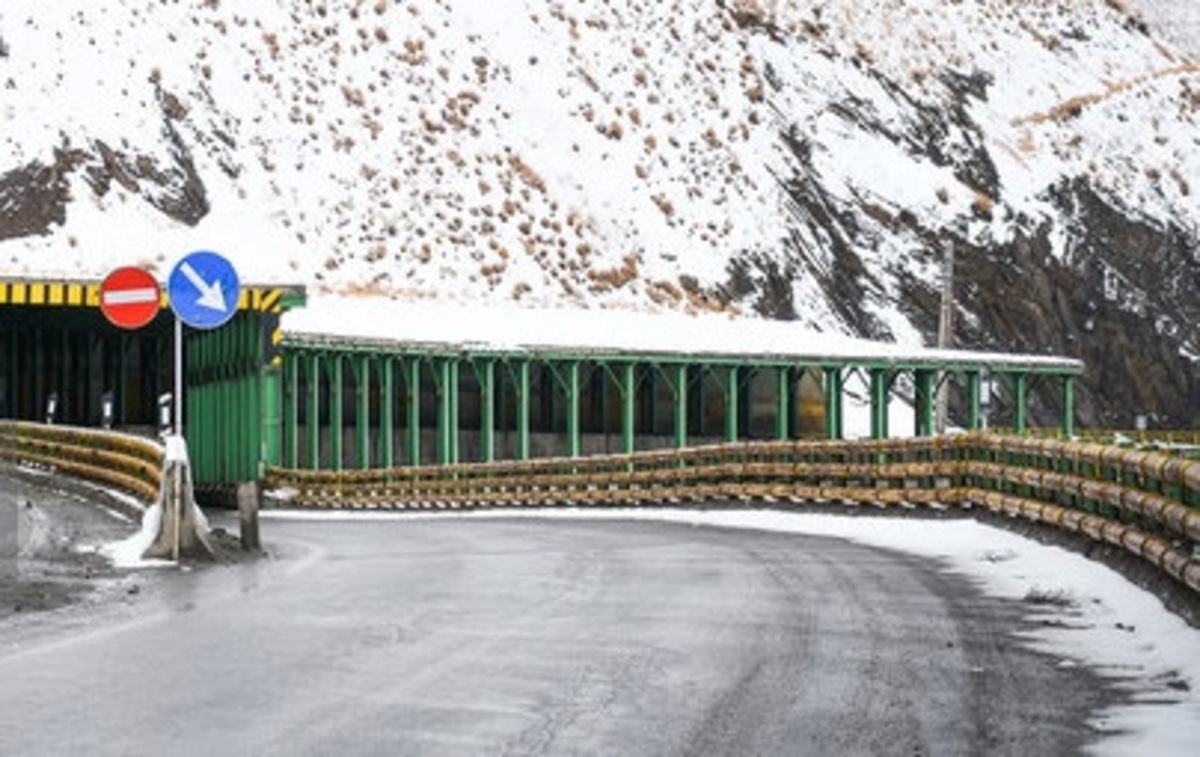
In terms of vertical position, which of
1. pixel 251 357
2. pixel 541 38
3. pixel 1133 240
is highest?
pixel 541 38

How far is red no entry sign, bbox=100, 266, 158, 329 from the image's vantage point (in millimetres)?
18000

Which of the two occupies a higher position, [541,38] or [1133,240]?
[541,38]

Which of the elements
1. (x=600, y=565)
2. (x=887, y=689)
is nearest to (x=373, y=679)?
(x=887, y=689)

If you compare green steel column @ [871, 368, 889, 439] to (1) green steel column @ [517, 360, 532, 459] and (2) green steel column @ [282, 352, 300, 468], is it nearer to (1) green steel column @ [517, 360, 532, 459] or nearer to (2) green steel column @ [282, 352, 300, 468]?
(1) green steel column @ [517, 360, 532, 459]

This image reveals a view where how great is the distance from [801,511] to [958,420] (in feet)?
165

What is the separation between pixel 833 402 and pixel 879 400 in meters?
1.38

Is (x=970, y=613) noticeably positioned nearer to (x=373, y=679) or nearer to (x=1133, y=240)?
(x=373, y=679)

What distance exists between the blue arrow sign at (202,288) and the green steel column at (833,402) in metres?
43.5

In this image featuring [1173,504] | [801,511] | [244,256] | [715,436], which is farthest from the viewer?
[244,256]

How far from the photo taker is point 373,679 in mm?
9133

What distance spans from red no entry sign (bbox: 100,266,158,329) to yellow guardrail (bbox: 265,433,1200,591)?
8247 millimetres

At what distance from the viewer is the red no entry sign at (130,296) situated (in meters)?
18.0

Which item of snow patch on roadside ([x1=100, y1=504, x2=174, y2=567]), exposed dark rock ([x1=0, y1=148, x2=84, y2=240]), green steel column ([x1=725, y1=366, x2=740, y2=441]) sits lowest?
snow patch on roadside ([x1=100, y1=504, x2=174, y2=567])

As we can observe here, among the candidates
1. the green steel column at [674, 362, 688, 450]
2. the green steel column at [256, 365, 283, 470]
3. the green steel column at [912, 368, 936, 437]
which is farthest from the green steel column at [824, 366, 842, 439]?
the green steel column at [256, 365, 283, 470]
